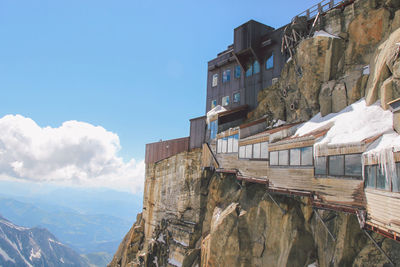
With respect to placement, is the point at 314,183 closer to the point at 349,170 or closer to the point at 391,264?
the point at 349,170

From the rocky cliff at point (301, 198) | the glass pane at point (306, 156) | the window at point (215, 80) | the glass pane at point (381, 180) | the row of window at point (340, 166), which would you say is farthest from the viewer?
the window at point (215, 80)

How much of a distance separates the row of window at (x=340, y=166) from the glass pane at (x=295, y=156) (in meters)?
1.65

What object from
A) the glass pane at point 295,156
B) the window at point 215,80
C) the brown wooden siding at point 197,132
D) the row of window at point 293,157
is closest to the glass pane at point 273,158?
the row of window at point 293,157

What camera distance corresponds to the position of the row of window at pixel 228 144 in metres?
26.8

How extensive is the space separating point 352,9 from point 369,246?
19858 mm

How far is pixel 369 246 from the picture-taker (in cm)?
1330

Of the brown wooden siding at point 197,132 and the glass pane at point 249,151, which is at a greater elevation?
the brown wooden siding at point 197,132

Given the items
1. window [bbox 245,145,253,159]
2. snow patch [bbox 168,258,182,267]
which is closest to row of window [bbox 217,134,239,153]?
window [bbox 245,145,253,159]

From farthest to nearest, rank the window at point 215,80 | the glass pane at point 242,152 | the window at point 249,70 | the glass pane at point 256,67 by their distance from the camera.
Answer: the window at point 215,80, the window at point 249,70, the glass pane at point 256,67, the glass pane at point 242,152

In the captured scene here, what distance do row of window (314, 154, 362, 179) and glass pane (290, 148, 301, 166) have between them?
5.41ft

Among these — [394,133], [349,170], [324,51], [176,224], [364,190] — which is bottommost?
[176,224]

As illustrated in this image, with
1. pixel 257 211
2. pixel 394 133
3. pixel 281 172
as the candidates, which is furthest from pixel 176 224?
pixel 394 133

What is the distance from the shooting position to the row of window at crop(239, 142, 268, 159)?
70.1ft

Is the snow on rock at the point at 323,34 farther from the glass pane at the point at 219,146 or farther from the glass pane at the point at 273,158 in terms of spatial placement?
the glass pane at the point at 219,146
